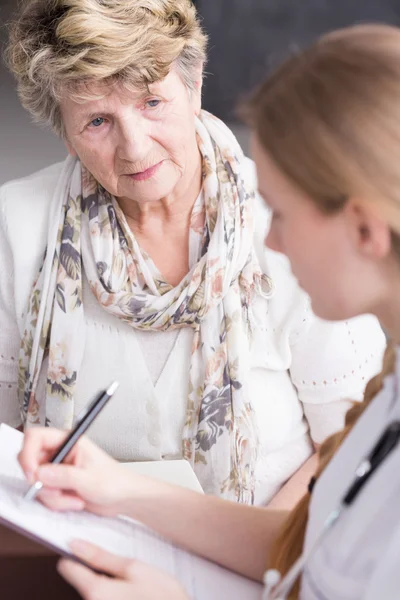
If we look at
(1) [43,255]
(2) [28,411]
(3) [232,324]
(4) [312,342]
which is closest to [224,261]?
(3) [232,324]

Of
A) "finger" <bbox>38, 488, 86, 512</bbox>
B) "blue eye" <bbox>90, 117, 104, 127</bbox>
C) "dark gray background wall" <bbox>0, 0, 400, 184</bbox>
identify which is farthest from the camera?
"dark gray background wall" <bbox>0, 0, 400, 184</bbox>

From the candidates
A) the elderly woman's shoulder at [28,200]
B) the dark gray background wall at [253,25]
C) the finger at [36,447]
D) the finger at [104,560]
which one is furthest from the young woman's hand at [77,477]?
the dark gray background wall at [253,25]

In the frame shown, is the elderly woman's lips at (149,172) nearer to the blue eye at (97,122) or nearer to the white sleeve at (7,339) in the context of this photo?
the blue eye at (97,122)

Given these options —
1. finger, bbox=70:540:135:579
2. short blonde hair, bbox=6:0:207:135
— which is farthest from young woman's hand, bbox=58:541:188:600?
short blonde hair, bbox=6:0:207:135

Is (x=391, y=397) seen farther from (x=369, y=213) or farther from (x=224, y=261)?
(x=224, y=261)

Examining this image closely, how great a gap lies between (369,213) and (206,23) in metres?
1.77

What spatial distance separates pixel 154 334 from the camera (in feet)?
5.18

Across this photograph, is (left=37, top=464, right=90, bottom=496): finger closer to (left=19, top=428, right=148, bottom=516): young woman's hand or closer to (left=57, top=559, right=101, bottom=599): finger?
(left=19, top=428, right=148, bottom=516): young woman's hand

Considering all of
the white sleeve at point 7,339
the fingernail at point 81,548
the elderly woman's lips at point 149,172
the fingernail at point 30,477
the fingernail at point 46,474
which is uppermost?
the elderly woman's lips at point 149,172

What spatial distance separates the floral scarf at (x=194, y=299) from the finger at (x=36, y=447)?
51 centimetres

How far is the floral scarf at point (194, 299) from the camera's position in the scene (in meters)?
1.52

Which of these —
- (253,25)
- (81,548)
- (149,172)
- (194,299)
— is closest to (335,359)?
(194,299)

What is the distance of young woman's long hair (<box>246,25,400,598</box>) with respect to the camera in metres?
0.72

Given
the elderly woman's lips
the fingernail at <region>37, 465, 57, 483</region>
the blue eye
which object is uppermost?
the blue eye
